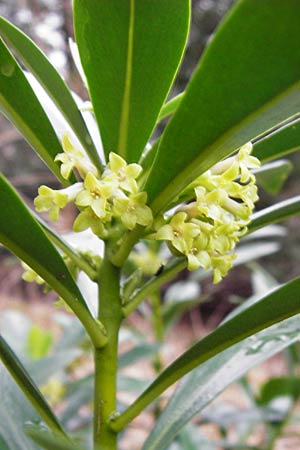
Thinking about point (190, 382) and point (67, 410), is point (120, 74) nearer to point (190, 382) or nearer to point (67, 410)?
point (190, 382)

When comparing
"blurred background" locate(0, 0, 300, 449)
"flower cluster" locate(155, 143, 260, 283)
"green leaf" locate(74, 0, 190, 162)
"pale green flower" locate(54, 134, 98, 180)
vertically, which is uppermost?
"green leaf" locate(74, 0, 190, 162)

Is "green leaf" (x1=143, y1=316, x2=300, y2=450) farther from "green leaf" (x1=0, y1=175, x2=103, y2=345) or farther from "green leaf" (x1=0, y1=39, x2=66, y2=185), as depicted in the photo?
"green leaf" (x1=0, y1=39, x2=66, y2=185)

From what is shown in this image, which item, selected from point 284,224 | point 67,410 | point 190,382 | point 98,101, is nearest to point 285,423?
point 67,410

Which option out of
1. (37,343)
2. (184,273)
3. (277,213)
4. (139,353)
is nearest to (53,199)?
(277,213)

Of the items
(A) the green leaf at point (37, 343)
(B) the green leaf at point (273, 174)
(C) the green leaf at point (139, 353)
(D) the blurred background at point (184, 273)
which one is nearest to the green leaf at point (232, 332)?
(B) the green leaf at point (273, 174)

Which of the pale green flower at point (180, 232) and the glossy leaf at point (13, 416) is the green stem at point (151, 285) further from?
the glossy leaf at point (13, 416)

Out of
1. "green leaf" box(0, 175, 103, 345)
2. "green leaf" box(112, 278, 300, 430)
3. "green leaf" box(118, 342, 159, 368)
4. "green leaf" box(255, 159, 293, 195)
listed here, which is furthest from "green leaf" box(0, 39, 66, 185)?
"green leaf" box(118, 342, 159, 368)
